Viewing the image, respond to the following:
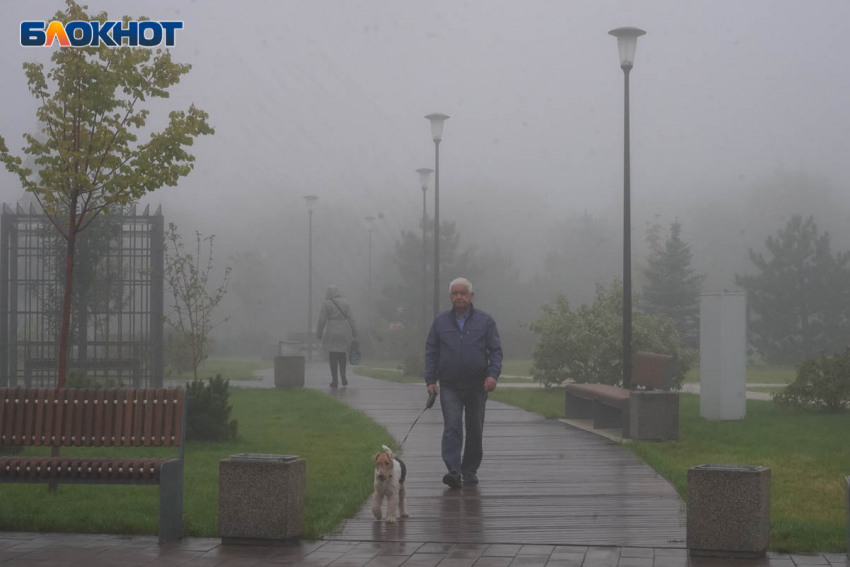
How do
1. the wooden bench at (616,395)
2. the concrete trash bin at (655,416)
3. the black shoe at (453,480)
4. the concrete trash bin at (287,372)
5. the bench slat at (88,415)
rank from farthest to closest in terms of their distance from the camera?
1. the concrete trash bin at (287,372)
2. the wooden bench at (616,395)
3. the concrete trash bin at (655,416)
4. the black shoe at (453,480)
5. the bench slat at (88,415)

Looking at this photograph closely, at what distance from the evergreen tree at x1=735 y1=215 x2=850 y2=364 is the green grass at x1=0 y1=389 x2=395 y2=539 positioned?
43.0 metres

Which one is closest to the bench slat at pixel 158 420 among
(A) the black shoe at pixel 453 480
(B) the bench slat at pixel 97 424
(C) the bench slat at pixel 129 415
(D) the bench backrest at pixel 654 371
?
(C) the bench slat at pixel 129 415

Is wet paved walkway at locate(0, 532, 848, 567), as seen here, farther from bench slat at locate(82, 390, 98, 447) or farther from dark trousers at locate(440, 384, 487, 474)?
dark trousers at locate(440, 384, 487, 474)

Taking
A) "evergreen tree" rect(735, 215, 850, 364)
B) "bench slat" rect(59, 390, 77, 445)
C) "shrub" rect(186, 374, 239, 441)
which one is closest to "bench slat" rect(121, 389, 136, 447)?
"bench slat" rect(59, 390, 77, 445)

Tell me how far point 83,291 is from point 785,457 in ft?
39.3

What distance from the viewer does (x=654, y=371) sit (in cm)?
1575

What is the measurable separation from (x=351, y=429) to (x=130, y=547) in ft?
26.3

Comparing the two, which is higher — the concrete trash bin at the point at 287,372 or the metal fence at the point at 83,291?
the metal fence at the point at 83,291

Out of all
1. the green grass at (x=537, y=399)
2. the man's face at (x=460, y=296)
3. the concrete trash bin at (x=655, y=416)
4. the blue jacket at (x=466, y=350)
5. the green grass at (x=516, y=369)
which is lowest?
the green grass at (x=516, y=369)

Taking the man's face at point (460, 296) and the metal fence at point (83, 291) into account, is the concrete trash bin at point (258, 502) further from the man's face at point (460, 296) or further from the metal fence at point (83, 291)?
the metal fence at point (83, 291)

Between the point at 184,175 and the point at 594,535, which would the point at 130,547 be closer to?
the point at 594,535

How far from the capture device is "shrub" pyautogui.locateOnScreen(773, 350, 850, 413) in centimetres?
1745

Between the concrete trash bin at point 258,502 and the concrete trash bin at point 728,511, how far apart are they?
252 cm

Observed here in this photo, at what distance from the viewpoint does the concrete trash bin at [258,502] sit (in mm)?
7570
